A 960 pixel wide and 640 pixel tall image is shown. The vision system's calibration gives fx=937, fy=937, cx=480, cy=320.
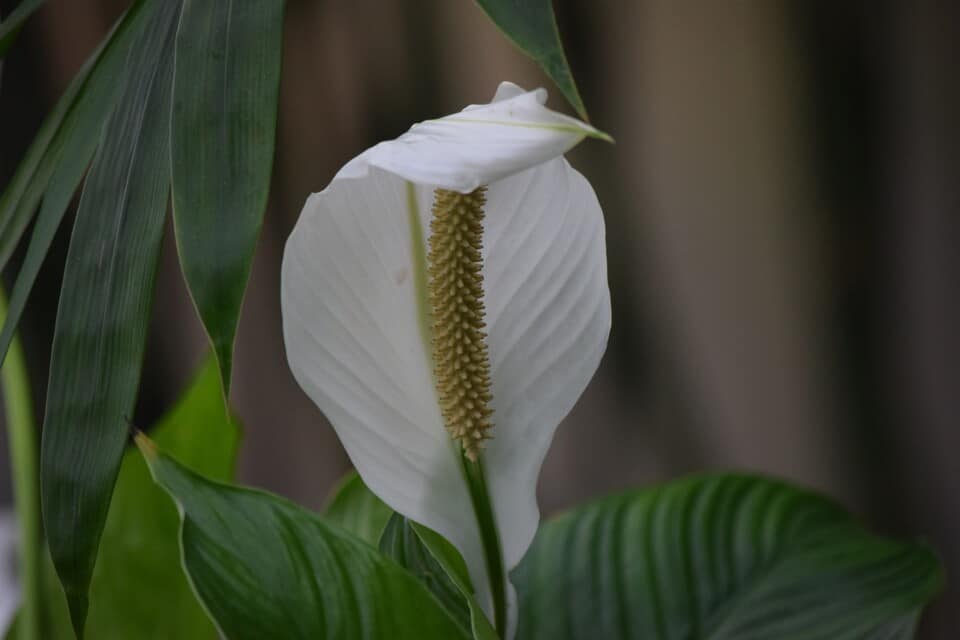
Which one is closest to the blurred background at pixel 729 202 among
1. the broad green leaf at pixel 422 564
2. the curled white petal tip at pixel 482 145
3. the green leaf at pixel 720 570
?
the green leaf at pixel 720 570

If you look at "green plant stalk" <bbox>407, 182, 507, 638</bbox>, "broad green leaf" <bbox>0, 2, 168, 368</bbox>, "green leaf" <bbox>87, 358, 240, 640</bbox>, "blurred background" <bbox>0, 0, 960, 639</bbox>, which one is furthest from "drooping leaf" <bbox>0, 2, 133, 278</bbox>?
"blurred background" <bbox>0, 0, 960, 639</bbox>

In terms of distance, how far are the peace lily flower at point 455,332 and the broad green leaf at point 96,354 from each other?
42 mm

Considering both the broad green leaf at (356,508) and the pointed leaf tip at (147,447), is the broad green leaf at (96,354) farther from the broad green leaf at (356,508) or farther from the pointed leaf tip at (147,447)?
the broad green leaf at (356,508)

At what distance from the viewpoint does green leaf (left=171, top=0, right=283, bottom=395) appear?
0.75ft

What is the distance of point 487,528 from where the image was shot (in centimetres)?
32

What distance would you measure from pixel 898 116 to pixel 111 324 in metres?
0.64

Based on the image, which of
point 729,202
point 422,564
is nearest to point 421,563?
point 422,564

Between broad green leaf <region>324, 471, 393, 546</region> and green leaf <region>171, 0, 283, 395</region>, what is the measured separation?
9.7 inches

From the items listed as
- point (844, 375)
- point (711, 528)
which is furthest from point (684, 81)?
point (711, 528)

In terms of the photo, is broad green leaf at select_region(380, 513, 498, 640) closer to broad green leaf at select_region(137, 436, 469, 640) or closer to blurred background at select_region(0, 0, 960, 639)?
broad green leaf at select_region(137, 436, 469, 640)

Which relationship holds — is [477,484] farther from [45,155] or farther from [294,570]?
[45,155]

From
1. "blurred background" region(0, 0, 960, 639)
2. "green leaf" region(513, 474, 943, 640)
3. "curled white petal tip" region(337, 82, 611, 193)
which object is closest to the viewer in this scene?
"curled white petal tip" region(337, 82, 611, 193)

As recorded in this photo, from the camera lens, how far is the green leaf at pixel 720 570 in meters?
0.43

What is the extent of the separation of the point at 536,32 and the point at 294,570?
0.64 feet
